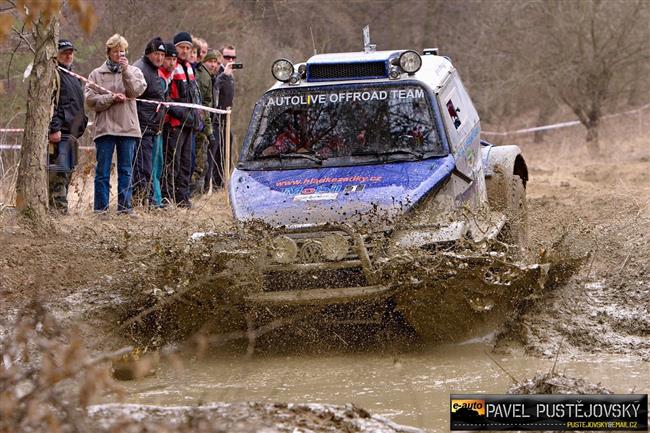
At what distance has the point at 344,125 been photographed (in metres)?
8.57

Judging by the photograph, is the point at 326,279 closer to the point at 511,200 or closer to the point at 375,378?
the point at 375,378

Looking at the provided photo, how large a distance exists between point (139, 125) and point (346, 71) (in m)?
3.77

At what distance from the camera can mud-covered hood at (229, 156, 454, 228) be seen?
24.8 feet

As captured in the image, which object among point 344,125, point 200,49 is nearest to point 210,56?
point 200,49

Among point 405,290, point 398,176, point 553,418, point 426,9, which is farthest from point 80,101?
point 426,9

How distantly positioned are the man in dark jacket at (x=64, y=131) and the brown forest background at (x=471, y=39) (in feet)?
15.9

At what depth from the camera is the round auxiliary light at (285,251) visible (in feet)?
23.8

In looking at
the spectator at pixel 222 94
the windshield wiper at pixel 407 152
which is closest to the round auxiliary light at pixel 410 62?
the windshield wiper at pixel 407 152

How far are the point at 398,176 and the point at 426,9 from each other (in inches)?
893

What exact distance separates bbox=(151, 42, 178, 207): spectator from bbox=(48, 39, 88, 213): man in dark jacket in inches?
52.1

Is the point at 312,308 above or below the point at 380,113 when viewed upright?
below

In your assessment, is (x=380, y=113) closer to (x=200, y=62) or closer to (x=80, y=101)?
(x=80, y=101)

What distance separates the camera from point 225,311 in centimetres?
749

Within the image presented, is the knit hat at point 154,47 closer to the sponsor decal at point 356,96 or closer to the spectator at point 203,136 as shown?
the spectator at point 203,136
